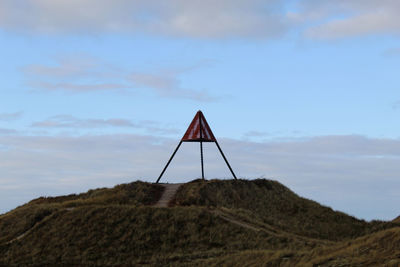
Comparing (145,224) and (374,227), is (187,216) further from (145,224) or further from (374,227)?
(374,227)

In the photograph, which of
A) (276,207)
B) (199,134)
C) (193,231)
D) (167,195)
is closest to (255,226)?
(193,231)

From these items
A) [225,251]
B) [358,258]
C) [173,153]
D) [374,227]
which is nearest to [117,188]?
[173,153]

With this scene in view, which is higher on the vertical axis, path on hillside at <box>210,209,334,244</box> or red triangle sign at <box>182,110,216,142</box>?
red triangle sign at <box>182,110,216,142</box>

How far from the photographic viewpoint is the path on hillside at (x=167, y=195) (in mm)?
37219

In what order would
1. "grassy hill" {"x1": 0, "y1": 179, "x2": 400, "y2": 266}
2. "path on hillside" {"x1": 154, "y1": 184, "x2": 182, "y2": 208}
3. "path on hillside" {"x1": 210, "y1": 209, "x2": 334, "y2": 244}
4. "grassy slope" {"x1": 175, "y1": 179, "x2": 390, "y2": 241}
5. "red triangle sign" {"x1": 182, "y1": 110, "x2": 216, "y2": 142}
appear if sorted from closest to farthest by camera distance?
"grassy hill" {"x1": 0, "y1": 179, "x2": 400, "y2": 266} < "path on hillside" {"x1": 210, "y1": 209, "x2": 334, "y2": 244} < "path on hillside" {"x1": 154, "y1": 184, "x2": 182, "y2": 208} < "grassy slope" {"x1": 175, "y1": 179, "x2": 390, "y2": 241} < "red triangle sign" {"x1": 182, "y1": 110, "x2": 216, "y2": 142}

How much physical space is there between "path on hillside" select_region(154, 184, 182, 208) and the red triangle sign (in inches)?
155

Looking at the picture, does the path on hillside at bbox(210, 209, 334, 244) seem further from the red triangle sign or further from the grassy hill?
the red triangle sign

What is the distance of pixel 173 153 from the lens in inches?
1645

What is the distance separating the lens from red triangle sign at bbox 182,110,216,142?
4147 centimetres

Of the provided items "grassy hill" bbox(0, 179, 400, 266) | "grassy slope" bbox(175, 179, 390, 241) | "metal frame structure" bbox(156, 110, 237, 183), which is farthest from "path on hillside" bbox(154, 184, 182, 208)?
"metal frame structure" bbox(156, 110, 237, 183)

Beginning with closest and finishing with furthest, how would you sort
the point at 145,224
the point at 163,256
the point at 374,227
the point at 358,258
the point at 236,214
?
the point at 358,258 < the point at 163,256 < the point at 145,224 < the point at 236,214 < the point at 374,227

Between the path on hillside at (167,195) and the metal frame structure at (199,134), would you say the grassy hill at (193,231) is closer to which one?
the path on hillside at (167,195)

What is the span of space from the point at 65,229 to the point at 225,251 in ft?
35.2

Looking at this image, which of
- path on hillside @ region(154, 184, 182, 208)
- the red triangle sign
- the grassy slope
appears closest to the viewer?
path on hillside @ region(154, 184, 182, 208)
